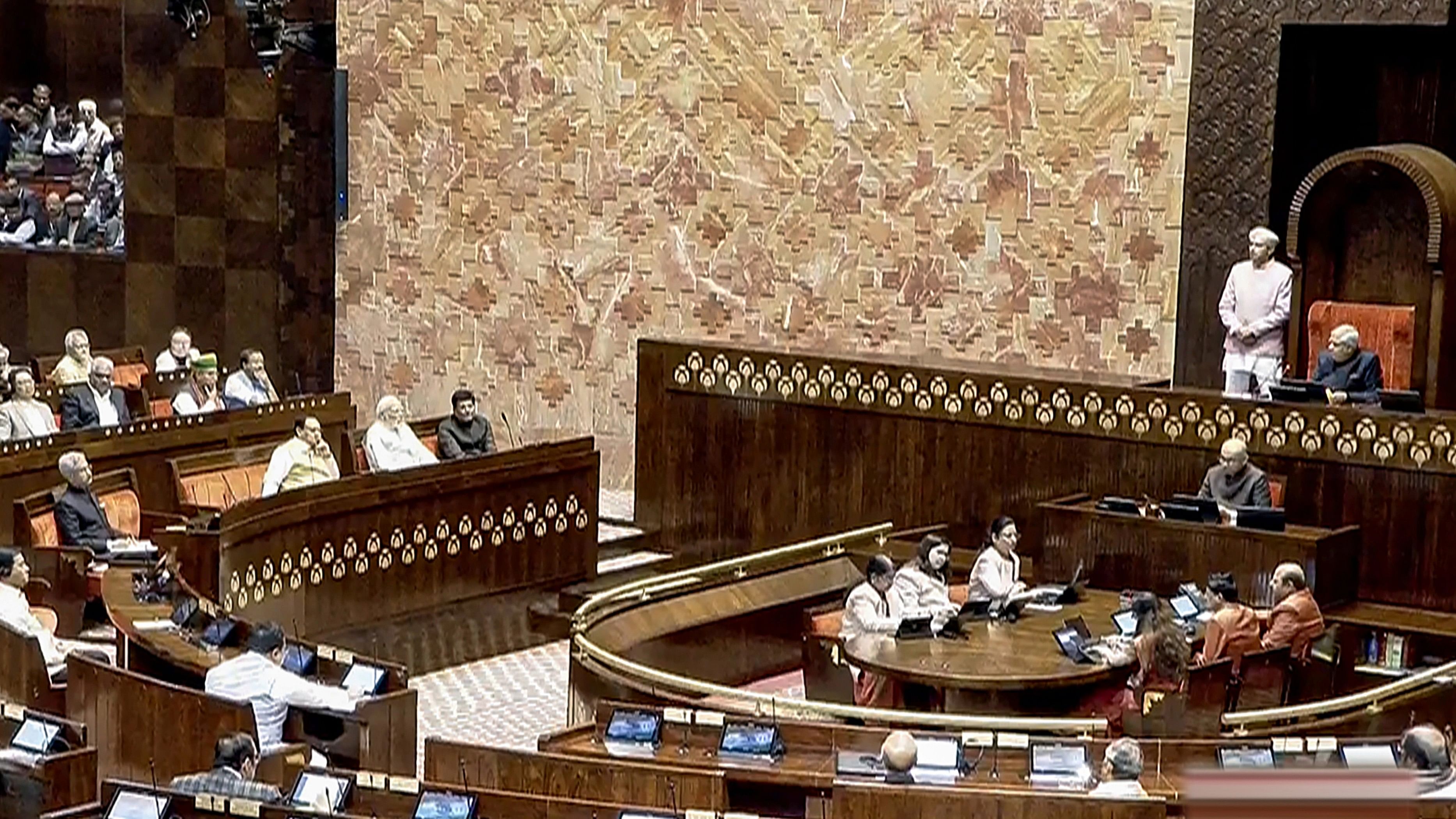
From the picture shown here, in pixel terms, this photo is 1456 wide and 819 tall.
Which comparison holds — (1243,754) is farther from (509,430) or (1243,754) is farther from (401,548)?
(509,430)

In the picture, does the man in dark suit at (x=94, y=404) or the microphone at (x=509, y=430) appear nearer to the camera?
the man in dark suit at (x=94, y=404)

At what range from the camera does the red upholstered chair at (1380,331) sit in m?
11.5

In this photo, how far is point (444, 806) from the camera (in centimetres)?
557

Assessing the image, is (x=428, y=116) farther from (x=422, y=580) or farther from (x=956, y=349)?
(x=422, y=580)

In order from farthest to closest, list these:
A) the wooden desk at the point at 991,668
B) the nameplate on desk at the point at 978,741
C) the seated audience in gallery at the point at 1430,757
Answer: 1. the wooden desk at the point at 991,668
2. the nameplate on desk at the point at 978,741
3. the seated audience in gallery at the point at 1430,757

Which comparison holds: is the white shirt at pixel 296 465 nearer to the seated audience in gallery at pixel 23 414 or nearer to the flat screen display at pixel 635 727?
the seated audience in gallery at pixel 23 414

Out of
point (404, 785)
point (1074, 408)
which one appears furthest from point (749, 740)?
point (1074, 408)

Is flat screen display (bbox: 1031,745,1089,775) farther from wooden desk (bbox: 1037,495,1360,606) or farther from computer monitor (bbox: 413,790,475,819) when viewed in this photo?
wooden desk (bbox: 1037,495,1360,606)

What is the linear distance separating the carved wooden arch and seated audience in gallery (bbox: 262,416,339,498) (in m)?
5.61

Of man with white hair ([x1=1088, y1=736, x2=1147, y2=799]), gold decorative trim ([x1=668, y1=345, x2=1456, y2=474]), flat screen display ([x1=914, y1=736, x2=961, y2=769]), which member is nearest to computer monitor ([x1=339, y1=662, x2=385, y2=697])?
flat screen display ([x1=914, y1=736, x2=961, y2=769])

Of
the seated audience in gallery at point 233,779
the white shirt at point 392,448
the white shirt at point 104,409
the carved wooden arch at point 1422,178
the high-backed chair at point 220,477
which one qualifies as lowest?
the seated audience in gallery at point 233,779

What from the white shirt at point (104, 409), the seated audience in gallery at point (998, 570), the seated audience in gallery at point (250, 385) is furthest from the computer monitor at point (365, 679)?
the seated audience in gallery at point (250, 385)

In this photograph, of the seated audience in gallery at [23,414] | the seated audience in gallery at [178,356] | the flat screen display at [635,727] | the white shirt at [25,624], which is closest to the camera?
the flat screen display at [635,727]

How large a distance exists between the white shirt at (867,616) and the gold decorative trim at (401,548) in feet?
9.21
